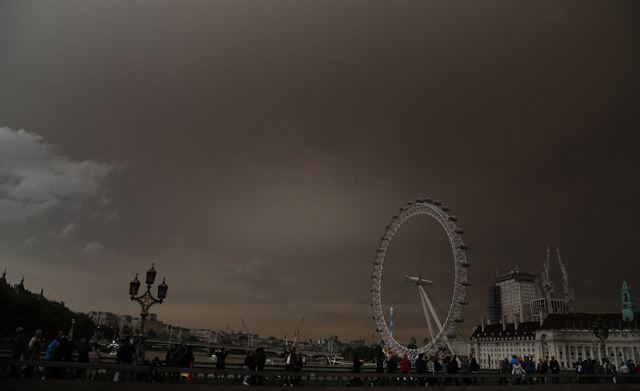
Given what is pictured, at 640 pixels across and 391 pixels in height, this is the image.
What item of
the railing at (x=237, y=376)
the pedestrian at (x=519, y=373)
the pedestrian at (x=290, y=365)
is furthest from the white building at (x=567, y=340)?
the pedestrian at (x=290, y=365)

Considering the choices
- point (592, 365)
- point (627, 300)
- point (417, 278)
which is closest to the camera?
point (592, 365)

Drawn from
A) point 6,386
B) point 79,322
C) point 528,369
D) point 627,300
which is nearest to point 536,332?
point 627,300

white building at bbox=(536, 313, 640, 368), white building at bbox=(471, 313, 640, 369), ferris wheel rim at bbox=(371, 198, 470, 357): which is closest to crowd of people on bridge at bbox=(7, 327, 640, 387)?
ferris wheel rim at bbox=(371, 198, 470, 357)

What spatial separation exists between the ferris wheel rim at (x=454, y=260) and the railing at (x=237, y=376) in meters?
33.5

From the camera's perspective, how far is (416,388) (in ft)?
62.2

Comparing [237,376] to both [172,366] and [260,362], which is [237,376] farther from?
[172,366]

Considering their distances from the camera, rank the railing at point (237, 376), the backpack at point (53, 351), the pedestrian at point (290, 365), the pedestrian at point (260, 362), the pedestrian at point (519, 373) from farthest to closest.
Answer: the pedestrian at point (519, 373) < the pedestrian at point (290, 365) < the pedestrian at point (260, 362) < the backpack at point (53, 351) < the railing at point (237, 376)

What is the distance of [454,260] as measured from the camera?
2371 inches

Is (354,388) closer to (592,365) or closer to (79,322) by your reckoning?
(592,365)

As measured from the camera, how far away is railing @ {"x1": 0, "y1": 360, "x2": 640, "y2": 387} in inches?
540

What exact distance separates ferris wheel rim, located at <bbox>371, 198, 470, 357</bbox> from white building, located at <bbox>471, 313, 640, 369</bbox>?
2567 inches

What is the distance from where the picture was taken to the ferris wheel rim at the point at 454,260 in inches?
2350

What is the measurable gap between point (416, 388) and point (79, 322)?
98503 millimetres

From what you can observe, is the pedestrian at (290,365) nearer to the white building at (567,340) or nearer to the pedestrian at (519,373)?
the pedestrian at (519,373)
